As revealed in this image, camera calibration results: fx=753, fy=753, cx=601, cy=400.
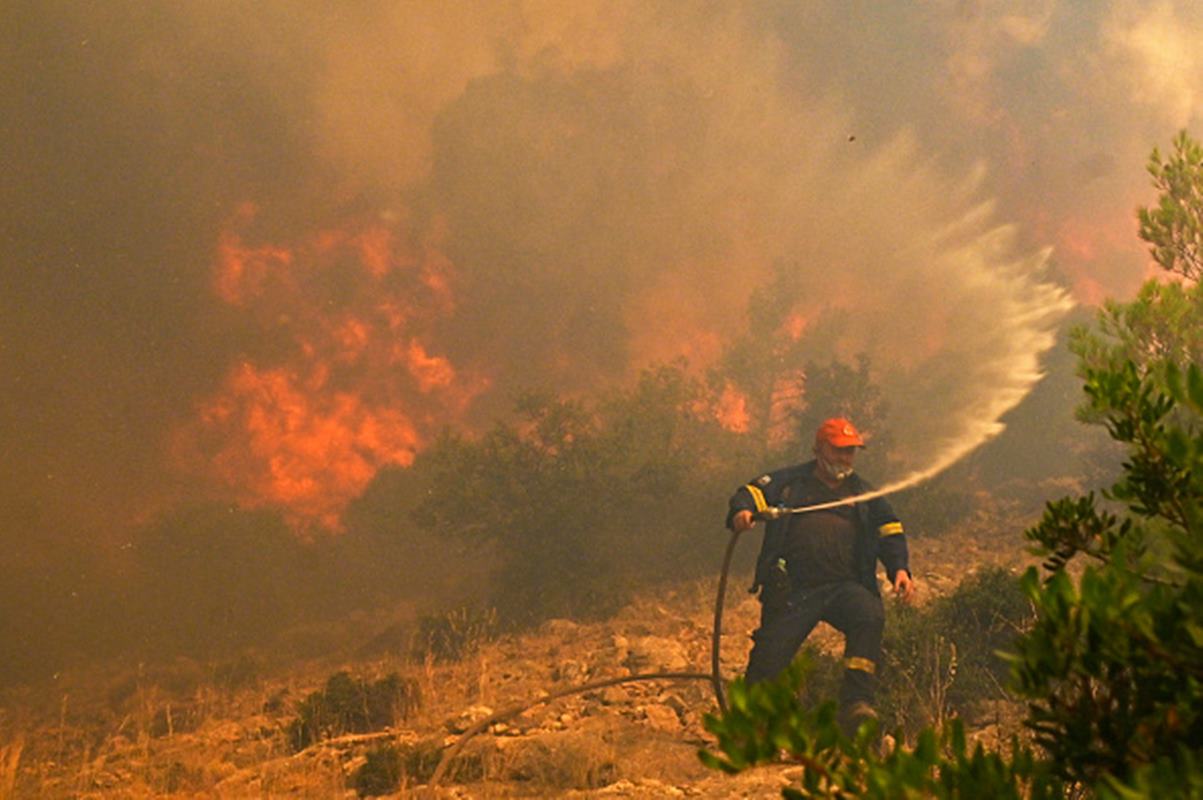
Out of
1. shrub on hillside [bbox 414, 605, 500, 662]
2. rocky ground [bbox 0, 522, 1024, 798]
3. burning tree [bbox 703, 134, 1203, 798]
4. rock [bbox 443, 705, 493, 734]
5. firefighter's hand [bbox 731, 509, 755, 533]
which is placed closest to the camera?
burning tree [bbox 703, 134, 1203, 798]

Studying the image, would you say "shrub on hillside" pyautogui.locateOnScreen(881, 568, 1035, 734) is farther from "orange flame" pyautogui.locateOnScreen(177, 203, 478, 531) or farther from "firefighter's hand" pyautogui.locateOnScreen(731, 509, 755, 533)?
"orange flame" pyautogui.locateOnScreen(177, 203, 478, 531)

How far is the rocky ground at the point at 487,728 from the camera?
18.6 feet

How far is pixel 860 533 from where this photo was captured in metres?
6.98

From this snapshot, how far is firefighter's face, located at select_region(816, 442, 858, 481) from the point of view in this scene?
23.1ft

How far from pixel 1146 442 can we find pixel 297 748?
790cm

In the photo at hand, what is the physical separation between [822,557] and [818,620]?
575mm

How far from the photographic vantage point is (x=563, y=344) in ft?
132

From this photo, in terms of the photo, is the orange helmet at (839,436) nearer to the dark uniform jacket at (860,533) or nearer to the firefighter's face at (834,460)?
the firefighter's face at (834,460)

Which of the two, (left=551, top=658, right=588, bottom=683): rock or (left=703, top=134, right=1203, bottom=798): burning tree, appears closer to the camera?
(left=703, top=134, right=1203, bottom=798): burning tree

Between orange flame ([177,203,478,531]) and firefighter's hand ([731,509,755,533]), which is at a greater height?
orange flame ([177,203,478,531])

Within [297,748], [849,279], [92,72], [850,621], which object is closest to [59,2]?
[92,72]

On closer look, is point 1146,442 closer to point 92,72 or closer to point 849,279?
point 849,279

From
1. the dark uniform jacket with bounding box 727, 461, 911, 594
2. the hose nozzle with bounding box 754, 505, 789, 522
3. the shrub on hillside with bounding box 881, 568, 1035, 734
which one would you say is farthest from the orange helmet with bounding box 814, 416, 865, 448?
the shrub on hillside with bounding box 881, 568, 1035, 734

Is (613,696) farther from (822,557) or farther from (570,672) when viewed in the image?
(822,557)
